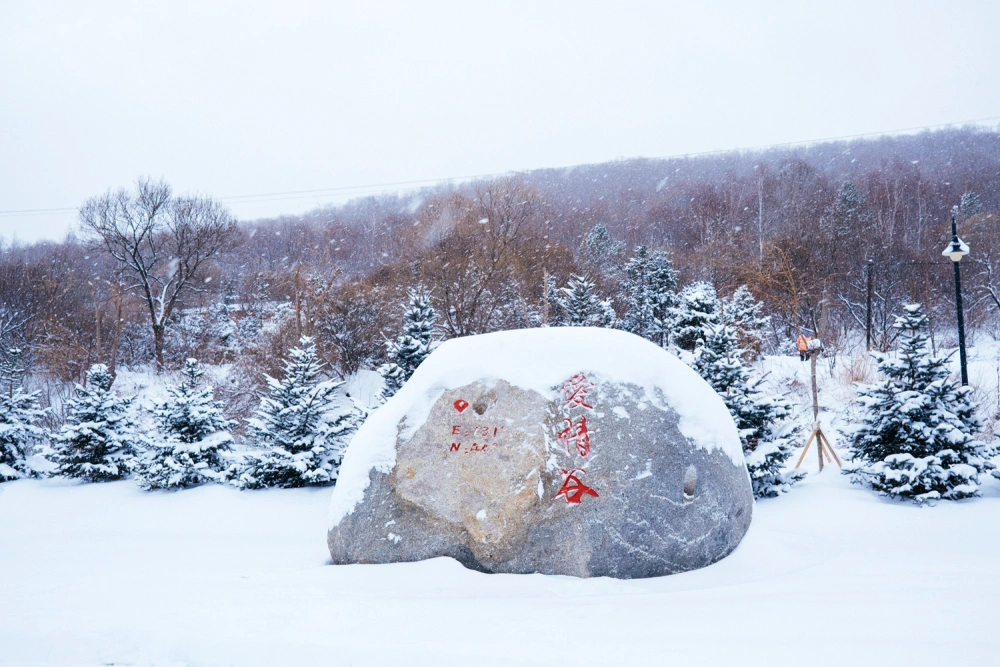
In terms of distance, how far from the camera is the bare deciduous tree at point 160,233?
24.5 metres

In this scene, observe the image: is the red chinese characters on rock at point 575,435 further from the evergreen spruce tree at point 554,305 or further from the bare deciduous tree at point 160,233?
the bare deciduous tree at point 160,233

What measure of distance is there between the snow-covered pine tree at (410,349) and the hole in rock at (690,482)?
7.88 m

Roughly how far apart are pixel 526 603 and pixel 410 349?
9.45 metres

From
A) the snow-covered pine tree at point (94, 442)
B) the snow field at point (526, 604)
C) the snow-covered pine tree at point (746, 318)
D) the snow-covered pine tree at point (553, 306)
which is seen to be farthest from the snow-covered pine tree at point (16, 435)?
the snow-covered pine tree at point (553, 306)

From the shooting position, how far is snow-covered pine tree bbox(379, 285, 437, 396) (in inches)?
482

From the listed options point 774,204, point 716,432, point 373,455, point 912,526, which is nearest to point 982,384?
point 912,526

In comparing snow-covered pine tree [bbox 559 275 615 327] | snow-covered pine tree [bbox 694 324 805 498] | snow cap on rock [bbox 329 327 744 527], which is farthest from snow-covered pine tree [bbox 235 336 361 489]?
snow-covered pine tree [bbox 559 275 615 327]

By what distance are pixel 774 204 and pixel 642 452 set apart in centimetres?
3063

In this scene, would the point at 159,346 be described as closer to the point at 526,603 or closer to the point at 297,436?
the point at 297,436

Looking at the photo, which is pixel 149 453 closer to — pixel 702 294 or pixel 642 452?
pixel 642 452

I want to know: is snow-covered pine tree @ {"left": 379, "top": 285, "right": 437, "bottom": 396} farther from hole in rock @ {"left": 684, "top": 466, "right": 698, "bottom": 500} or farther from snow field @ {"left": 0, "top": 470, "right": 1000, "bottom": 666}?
hole in rock @ {"left": 684, "top": 466, "right": 698, "bottom": 500}

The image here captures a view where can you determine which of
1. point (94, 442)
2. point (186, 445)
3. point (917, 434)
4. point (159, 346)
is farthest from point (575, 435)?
point (159, 346)

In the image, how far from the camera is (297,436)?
29.1ft

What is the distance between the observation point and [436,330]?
67.2ft
